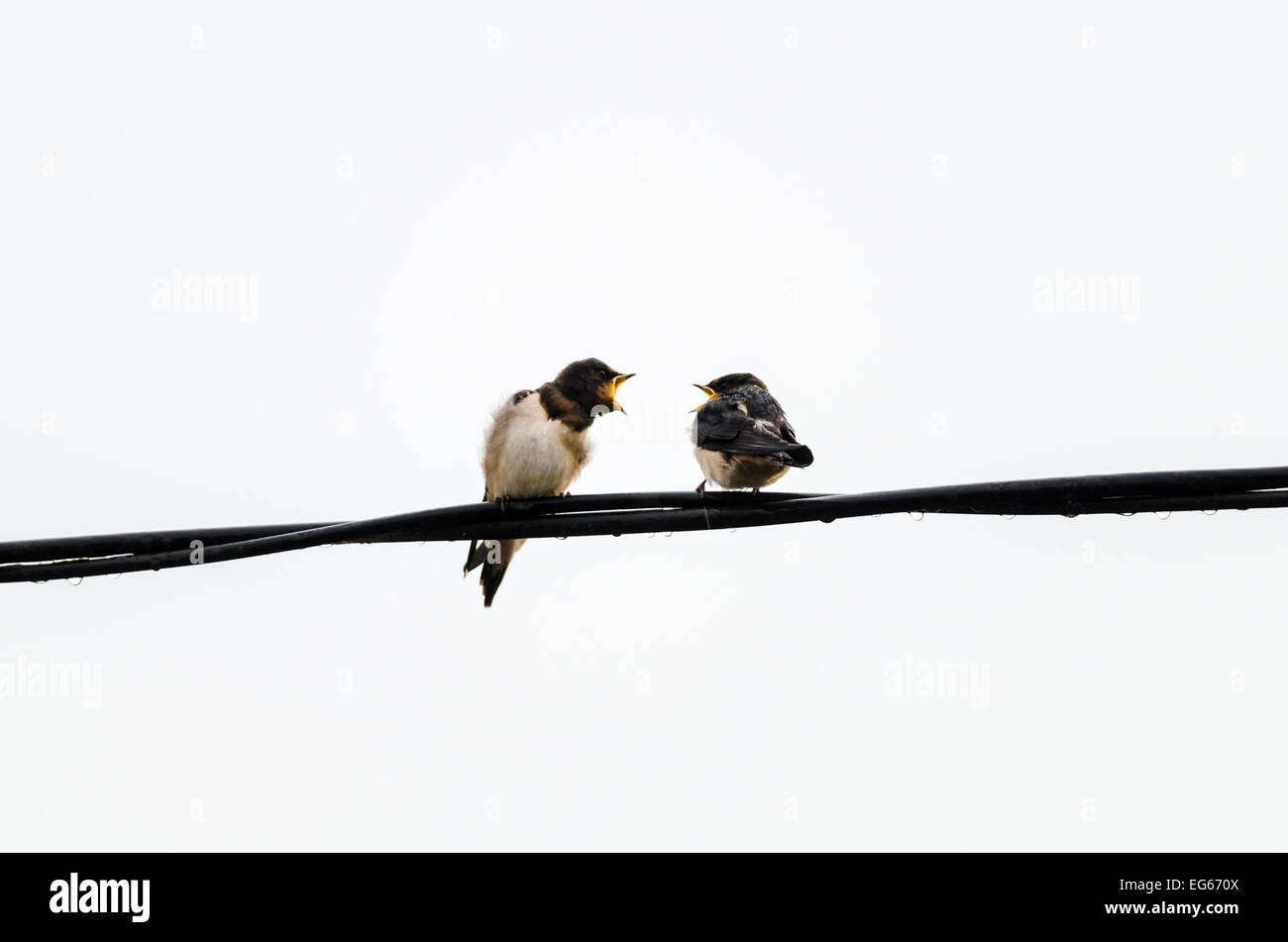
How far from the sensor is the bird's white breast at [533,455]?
6.49 meters

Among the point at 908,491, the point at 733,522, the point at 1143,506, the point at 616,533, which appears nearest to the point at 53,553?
the point at 616,533

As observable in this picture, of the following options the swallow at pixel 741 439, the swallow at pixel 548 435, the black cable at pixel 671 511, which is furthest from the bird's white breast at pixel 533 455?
the black cable at pixel 671 511

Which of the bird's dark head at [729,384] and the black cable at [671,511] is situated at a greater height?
the bird's dark head at [729,384]

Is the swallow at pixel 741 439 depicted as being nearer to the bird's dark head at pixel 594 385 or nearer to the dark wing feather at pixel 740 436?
the dark wing feather at pixel 740 436

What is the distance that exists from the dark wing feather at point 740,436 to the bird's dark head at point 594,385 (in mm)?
464

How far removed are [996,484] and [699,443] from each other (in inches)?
97.5

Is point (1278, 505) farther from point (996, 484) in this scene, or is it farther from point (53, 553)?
point (53, 553)

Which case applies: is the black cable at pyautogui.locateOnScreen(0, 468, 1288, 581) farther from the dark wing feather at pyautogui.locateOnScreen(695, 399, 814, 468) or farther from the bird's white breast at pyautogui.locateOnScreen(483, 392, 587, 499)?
the bird's white breast at pyautogui.locateOnScreen(483, 392, 587, 499)

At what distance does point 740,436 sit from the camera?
6.22m

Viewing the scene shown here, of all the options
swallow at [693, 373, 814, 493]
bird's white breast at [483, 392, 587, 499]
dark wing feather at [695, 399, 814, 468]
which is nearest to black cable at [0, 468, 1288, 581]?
dark wing feather at [695, 399, 814, 468]

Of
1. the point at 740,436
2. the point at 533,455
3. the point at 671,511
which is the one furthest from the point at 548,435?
the point at 671,511

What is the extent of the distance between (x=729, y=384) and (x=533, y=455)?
1.42m

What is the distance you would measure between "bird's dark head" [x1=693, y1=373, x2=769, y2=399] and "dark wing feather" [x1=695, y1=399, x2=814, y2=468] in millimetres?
395

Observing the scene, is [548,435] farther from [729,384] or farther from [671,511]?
[671,511]
